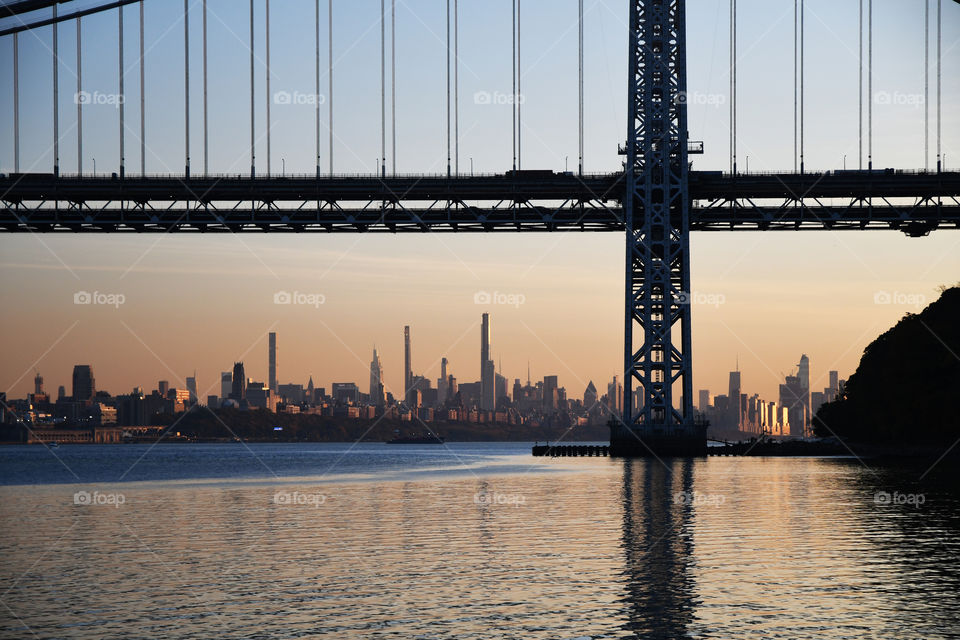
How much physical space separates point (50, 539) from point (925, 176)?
7717 centimetres

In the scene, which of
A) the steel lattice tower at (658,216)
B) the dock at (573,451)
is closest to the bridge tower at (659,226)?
the steel lattice tower at (658,216)

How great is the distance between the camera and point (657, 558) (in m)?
35.4

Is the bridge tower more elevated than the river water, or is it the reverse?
the bridge tower

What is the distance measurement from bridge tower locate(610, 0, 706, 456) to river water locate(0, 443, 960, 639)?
104 feet

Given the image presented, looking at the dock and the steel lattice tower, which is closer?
the steel lattice tower

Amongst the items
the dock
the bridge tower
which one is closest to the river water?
the bridge tower

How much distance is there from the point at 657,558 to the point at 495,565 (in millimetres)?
4805

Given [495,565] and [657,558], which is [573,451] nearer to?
[657,558]

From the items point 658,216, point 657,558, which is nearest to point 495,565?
point 657,558

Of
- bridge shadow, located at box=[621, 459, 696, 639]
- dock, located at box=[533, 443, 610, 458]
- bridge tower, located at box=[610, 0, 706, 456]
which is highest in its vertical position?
bridge tower, located at box=[610, 0, 706, 456]

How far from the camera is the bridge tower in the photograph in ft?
311

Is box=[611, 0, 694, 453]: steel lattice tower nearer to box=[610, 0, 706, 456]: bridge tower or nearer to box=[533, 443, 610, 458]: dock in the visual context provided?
box=[610, 0, 706, 456]: bridge tower

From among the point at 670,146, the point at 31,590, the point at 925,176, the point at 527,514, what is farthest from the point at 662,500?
the point at 925,176

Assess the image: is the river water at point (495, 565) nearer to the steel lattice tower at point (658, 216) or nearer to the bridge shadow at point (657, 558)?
the bridge shadow at point (657, 558)
